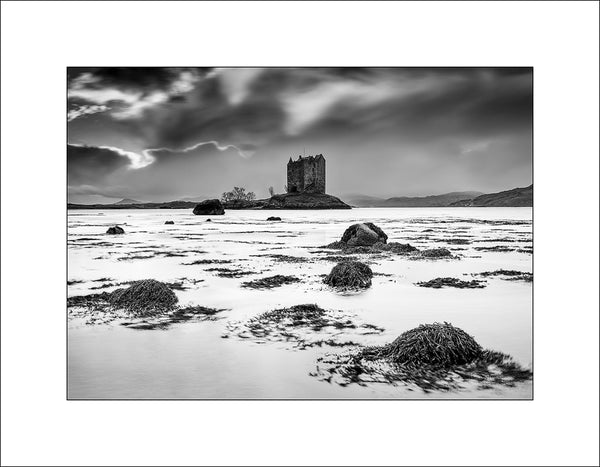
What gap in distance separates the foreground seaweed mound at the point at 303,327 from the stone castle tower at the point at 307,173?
1426 mm

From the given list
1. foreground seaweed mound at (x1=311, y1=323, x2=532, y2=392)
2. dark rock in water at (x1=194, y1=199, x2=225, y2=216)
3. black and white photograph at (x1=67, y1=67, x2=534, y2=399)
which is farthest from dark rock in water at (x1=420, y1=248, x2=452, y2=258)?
dark rock in water at (x1=194, y1=199, x2=225, y2=216)

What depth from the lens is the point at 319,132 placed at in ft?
17.6

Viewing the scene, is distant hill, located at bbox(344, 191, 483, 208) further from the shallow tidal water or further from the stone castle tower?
the stone castle tower

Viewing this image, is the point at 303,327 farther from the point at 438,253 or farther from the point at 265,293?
the point at 438,253

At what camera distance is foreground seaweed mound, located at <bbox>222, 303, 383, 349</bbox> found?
15.1 ft

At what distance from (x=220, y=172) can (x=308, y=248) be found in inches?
55.9

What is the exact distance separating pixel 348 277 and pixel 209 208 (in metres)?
1.85

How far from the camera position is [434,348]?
4.31 metres

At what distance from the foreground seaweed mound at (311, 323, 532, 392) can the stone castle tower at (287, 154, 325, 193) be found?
202cm

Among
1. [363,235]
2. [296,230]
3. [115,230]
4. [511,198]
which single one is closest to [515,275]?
[511,198]

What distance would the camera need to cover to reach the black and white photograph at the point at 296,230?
4453mm

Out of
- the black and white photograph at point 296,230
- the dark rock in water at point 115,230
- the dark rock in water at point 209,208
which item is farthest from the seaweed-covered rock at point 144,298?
the dark rock in water at point 209,208
